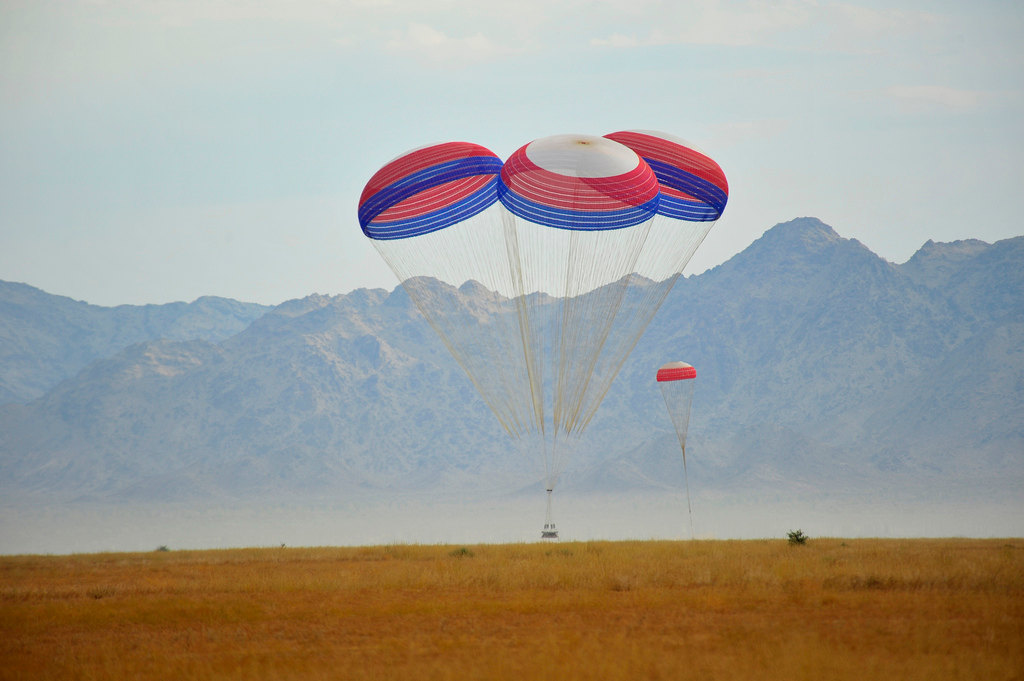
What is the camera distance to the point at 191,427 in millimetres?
197000

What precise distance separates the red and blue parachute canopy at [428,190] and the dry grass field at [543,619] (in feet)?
31.7

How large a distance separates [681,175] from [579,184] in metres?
4.22

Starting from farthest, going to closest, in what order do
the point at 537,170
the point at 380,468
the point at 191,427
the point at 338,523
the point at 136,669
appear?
1. the point at 191,427
2. the point at 380,468
3. the point at 338,523
4. the point at 537,170
5. the point at 136,669

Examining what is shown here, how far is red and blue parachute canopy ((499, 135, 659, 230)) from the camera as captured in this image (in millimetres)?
24203

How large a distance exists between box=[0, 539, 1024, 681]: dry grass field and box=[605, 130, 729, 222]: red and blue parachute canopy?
9973mm

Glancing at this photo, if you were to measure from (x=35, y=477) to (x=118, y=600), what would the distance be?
186690 millimetres

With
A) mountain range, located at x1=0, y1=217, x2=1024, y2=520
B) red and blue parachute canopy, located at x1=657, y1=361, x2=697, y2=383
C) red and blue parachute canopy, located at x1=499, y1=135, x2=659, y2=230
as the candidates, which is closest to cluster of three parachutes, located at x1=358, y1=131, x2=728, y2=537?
red and blue parachute canopy, located at x1=499, y1=135, x2=659, y2=230

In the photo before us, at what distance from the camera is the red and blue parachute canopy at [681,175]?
27.2 meters

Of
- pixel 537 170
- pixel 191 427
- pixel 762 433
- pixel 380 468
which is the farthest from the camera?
pixel 191 427

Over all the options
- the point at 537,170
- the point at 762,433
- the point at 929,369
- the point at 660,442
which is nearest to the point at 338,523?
the point at 660,442

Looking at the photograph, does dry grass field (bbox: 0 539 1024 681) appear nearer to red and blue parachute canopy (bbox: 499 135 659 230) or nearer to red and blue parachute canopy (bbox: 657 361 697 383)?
red and blue parachute canopy (bbox: 499 135 659 230)

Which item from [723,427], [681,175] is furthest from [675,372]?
[723,427]

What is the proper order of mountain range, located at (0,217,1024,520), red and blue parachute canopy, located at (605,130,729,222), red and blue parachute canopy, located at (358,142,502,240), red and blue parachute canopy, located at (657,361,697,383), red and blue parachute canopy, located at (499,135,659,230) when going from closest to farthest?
red and blue parachute canopy, located at (499,135,659,230), red and blue parachute canopy, located at (358,142,502,240), red and blue parachute canopy, located at (605,130,729,222), red and blue parachute canopy, located at (657,361,697,383), mountain range, located at (0,217,1024,520)

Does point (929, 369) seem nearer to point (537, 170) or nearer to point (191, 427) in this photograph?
point (191, 427)
